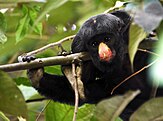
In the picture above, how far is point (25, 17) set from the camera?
1.66 metres

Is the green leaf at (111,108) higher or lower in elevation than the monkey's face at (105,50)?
higher

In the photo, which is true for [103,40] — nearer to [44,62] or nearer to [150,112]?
[44,62]

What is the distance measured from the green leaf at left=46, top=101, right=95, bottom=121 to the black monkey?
0.04 metres

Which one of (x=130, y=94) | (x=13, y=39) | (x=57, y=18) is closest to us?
(x=130, y=94)

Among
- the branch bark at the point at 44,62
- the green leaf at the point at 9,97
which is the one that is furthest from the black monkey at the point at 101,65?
the green leaf at the point at 9,97

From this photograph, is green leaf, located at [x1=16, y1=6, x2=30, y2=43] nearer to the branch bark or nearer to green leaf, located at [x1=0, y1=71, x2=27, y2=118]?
the branch bark

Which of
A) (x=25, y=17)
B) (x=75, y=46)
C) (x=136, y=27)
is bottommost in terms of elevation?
(x=75, y=46)

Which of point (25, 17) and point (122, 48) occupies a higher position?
point (25, 17)

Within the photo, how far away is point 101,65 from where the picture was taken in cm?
165

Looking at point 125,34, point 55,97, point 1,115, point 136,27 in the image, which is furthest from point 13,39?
point 136,27

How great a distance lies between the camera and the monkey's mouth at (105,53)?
58.1 inches

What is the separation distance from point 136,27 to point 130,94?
0.17 meters

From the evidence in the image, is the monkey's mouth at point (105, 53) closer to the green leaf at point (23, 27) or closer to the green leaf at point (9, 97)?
the green leaf at point (23, 27)

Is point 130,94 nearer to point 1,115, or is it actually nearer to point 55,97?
point 1,115
